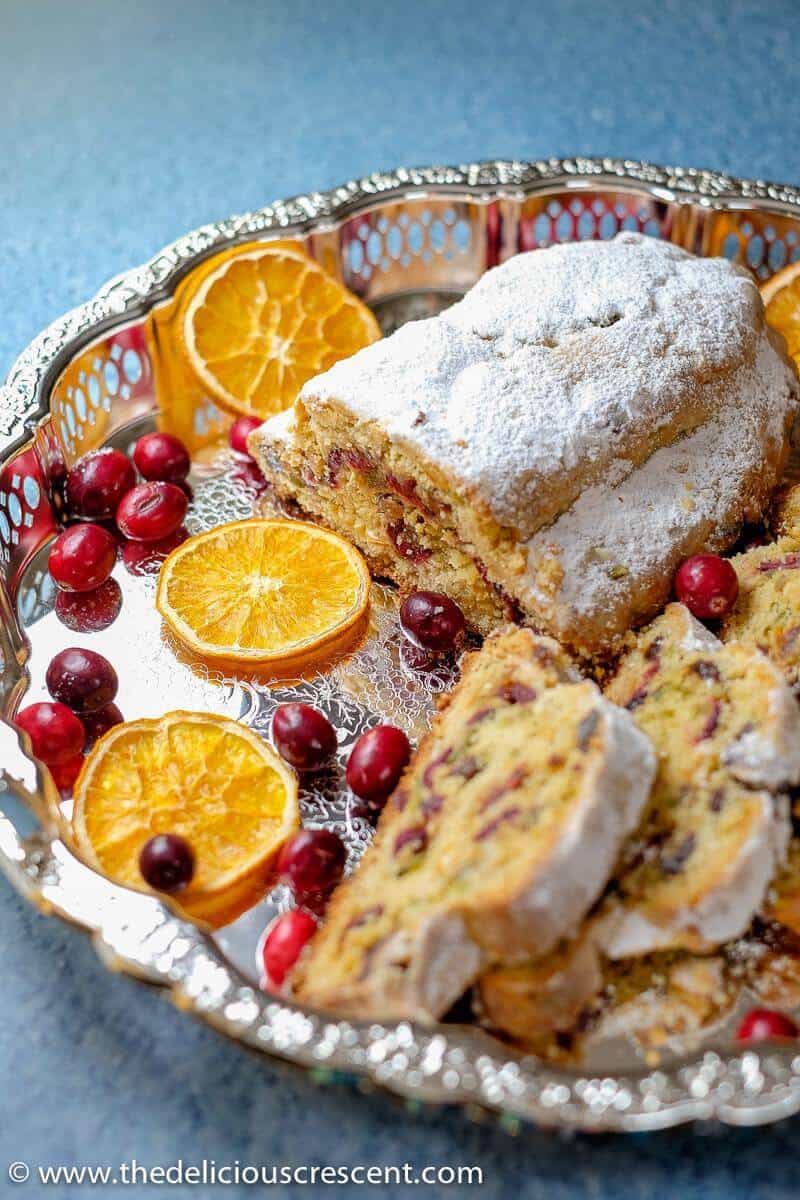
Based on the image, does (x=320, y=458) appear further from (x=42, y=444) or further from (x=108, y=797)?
(x=108, y=797)

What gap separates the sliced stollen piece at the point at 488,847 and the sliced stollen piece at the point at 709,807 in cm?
12

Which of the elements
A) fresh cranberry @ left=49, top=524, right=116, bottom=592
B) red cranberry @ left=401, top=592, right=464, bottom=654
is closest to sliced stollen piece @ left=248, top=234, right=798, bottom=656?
red cranberry @ left=401, top=592, right=464, bottom=654

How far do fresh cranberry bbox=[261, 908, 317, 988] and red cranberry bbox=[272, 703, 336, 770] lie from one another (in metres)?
0.52

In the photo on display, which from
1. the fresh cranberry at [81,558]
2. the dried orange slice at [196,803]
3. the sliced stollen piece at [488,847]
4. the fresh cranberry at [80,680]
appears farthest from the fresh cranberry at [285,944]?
the fresh cranberry at [81,558]

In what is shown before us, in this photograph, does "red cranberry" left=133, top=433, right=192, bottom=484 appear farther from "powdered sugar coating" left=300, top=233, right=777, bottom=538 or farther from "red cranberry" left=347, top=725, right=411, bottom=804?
"red cranberry" left=347, top=725, right=411, bottom=804

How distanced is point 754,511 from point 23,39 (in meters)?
4.54

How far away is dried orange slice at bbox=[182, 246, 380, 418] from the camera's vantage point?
460 centimetres

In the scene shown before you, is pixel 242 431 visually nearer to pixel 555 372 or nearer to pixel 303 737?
pixel 555 372

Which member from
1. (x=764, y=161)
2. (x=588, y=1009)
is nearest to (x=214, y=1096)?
(x=588, y=1009)

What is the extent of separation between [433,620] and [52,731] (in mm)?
1120

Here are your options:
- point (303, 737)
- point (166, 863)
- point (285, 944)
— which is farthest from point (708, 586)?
point (166, 863)

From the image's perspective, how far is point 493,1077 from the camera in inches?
107

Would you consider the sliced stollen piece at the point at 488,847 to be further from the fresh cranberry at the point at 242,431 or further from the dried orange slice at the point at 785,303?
the dried orange slice at the point at 785,303

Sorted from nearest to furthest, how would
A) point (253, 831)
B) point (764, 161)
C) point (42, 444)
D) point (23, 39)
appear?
1. point (253, 831)
2. point (42, 444)
3. point (764, 161)
4. point (23, 39)
